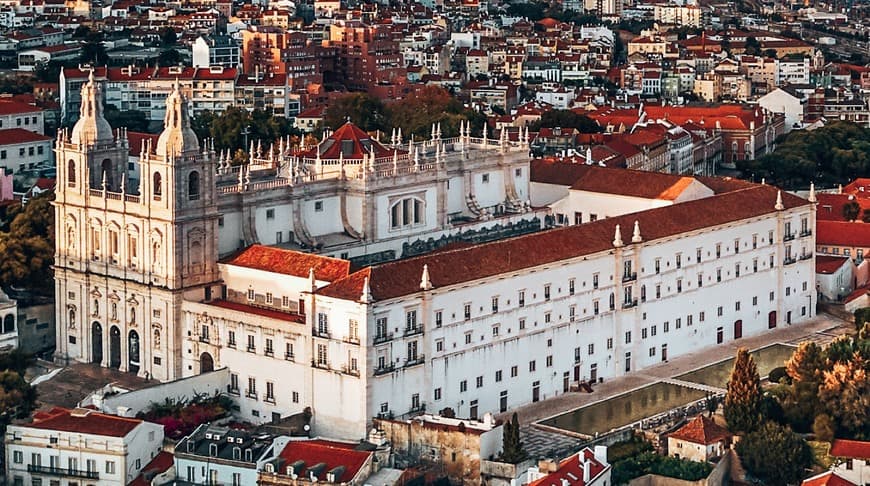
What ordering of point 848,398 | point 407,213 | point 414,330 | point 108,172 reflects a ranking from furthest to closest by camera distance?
point 407,213 < point 108,172 < point 848,398 < point 414,330

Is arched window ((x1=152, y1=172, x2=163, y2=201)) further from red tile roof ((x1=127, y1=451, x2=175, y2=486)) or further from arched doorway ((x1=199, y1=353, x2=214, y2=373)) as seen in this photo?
red tile roof ((x1=127, y1=451, x2=175, y2=486))

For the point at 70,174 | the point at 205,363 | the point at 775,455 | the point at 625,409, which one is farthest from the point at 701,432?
the point at 70,174

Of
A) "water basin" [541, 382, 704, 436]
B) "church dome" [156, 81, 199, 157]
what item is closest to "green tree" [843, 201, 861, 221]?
"water basin" [541, 382, 704, 436]

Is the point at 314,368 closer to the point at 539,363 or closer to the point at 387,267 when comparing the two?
the point at 387,267

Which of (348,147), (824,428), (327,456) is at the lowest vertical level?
(824,428)

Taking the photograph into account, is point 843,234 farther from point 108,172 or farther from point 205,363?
point 108,172

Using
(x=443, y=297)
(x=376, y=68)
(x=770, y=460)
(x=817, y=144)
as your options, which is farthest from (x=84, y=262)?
(x=376, y=68)
